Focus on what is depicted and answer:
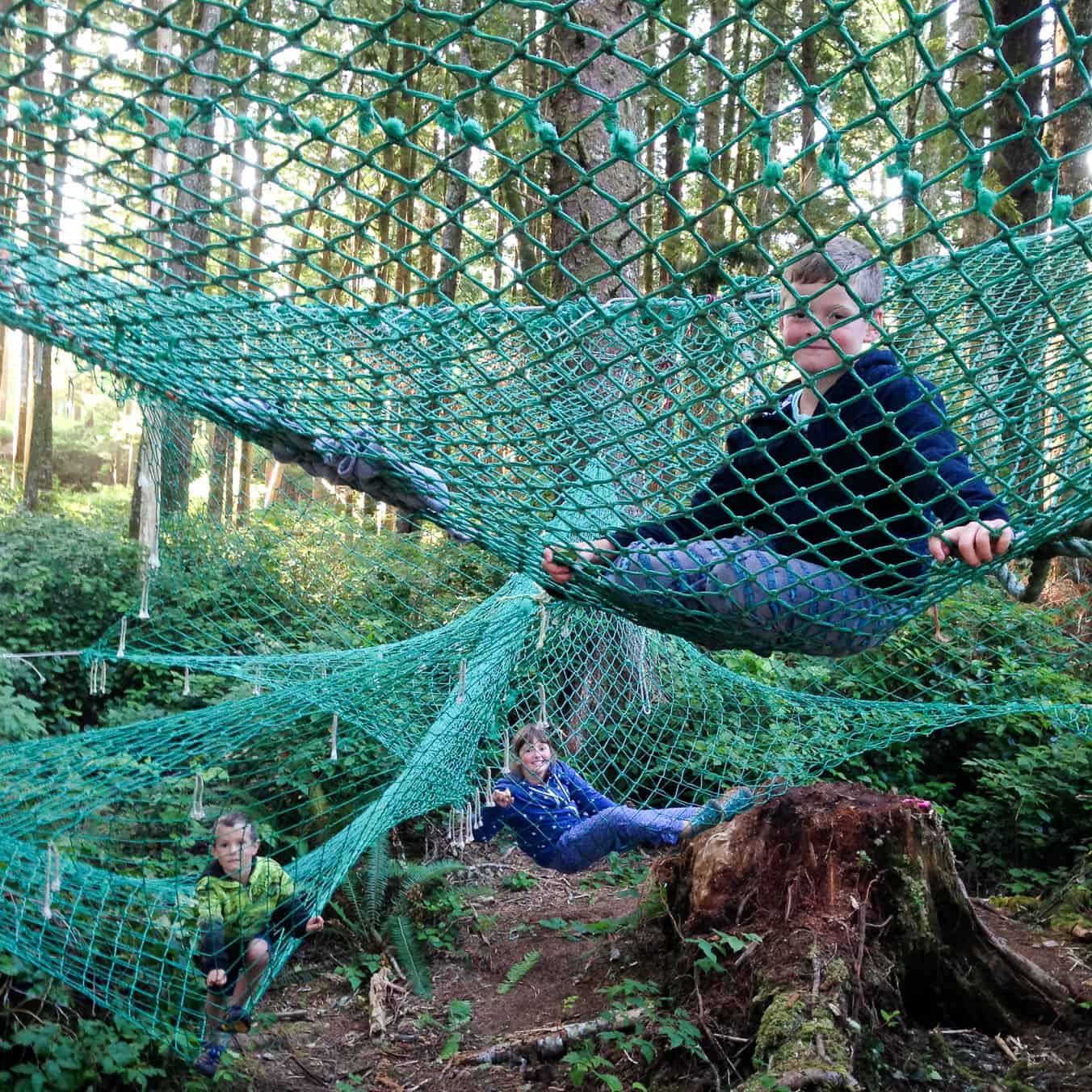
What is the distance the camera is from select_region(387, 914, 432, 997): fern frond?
307 cm

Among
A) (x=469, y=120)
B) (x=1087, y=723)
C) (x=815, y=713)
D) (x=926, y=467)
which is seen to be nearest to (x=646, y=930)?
(x=815, y=713)

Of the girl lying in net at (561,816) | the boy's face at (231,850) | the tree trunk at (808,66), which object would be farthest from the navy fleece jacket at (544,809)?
the tree trunk at (808,66)

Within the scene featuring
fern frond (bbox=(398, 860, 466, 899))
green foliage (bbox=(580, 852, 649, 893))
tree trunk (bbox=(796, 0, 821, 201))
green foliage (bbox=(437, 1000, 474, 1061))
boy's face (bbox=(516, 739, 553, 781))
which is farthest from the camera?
tree trunk (bbox=(796, 0, 821, 201))

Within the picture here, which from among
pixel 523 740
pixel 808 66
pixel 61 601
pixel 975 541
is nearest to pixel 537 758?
pixel 523 740

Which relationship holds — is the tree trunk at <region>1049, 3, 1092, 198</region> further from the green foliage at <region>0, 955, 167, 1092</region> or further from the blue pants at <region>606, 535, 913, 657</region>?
the green foliage at <region>0, 955, 167, 1092</region>

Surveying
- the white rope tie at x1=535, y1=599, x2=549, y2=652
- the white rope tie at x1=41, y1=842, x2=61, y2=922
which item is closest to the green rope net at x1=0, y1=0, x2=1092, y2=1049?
the white rope tie at x1=41, y1=842, x2=61, y2=922

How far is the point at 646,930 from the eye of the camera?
2809 millimetres

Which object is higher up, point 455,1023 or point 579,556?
point 579,556

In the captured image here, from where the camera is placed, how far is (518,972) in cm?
310

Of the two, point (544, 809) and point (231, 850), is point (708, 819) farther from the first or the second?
point (231, 850)

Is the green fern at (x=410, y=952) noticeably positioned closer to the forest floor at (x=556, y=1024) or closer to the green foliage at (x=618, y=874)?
the forest floor at (x=556, y=1024)

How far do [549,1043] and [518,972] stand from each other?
0.54 metres

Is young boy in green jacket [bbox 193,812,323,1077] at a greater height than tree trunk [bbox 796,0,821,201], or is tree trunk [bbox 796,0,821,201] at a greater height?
tree trunk [bbox 796,0,821,201]

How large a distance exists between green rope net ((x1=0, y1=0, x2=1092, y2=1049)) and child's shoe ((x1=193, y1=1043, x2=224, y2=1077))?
123 millimetres
